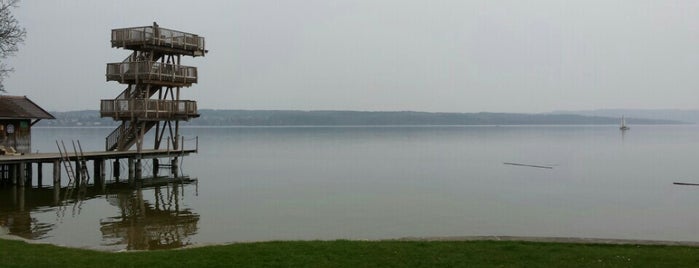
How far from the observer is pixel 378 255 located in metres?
13.0

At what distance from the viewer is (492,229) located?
23906mm

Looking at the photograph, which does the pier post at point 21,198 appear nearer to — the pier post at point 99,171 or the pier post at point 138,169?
the pier post at point 99,171

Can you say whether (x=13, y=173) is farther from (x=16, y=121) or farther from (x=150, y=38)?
(x=150, y=38)

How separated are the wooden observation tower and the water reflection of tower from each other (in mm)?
6447

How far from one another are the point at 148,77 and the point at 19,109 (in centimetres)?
727

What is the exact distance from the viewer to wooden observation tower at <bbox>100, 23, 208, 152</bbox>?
3812 cm

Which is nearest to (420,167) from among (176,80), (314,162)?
→ (314,162)

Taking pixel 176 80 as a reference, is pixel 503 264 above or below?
below

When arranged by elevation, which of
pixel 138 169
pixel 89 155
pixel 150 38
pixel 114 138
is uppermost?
pixel 150 38

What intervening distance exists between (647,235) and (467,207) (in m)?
9.16

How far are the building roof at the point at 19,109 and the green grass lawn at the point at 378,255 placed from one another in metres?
23.2

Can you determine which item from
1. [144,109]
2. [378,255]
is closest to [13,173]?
[144,109]

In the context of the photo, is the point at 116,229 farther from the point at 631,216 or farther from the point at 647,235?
the point at 631,216

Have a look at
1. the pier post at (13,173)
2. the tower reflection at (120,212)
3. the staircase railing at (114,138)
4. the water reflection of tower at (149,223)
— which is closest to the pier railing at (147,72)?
the staircase railing at (114,138)
